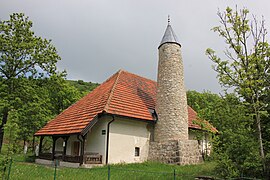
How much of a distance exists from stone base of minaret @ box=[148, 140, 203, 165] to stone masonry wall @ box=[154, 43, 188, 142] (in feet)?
1.97

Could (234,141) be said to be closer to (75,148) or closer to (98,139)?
(98,139)

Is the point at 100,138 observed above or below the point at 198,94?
below

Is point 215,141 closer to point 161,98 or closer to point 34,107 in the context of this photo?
point 161,98

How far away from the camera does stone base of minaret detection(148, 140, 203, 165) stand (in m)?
15.8

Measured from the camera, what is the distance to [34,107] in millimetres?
23078

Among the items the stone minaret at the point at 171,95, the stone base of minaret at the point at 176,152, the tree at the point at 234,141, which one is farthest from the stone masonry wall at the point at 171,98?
the tree at the point at 234,141

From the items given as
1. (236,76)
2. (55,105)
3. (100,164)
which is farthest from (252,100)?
(55,105)

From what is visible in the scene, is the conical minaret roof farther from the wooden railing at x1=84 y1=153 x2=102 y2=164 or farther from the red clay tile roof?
the wooden railing at x1=84 y1=153 x2=102 y2=164

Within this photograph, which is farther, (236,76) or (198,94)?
(198,94)

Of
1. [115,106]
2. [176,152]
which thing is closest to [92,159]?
[115,106]

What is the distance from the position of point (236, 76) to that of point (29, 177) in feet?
31.6

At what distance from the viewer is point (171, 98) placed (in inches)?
693

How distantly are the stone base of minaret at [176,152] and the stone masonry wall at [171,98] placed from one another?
60 cm

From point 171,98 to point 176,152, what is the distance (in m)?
3.79
